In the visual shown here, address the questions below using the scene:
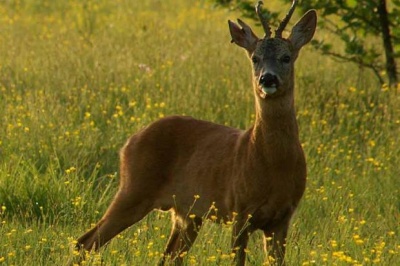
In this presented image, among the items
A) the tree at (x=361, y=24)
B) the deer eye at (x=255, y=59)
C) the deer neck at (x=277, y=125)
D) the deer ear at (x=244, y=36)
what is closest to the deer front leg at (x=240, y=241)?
the deer neck at (x=277, y=125)

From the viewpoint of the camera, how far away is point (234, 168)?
6547mm

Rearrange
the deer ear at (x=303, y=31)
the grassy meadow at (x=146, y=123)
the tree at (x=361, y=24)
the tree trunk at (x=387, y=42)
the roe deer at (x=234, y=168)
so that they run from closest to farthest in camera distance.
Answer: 1. the roe deer at (x=234, y=168)
2. the grassy meadow at (x=146, y=123)
3. the deer ear at (x=303, y=31)
4. the tree at (x=361, y=24)
5. the tree trunk at (x=387, y=42)

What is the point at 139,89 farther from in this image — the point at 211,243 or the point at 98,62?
the point at 211,243

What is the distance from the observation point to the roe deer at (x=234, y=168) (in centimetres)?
629

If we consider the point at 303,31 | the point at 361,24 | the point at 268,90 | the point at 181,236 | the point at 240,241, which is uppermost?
the point at 303,31

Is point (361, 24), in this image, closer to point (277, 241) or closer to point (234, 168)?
point (234, 168)

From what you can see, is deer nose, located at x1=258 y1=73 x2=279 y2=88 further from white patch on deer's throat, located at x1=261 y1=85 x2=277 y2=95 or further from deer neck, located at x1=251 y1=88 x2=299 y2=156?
deer neck, located at x1=251 y1=88 x2=299 y2=156

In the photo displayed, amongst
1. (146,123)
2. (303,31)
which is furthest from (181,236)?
(146,123)

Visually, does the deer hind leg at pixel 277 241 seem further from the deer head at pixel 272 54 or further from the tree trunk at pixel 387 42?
the tree trunk at pixel 387 42

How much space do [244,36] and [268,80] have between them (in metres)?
0.74

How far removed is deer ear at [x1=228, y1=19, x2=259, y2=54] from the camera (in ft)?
22.3

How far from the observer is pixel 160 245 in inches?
277

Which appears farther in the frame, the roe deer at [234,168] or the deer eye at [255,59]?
the deer eye at [255,59]

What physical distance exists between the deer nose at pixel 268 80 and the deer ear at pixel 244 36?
1.74 feet
